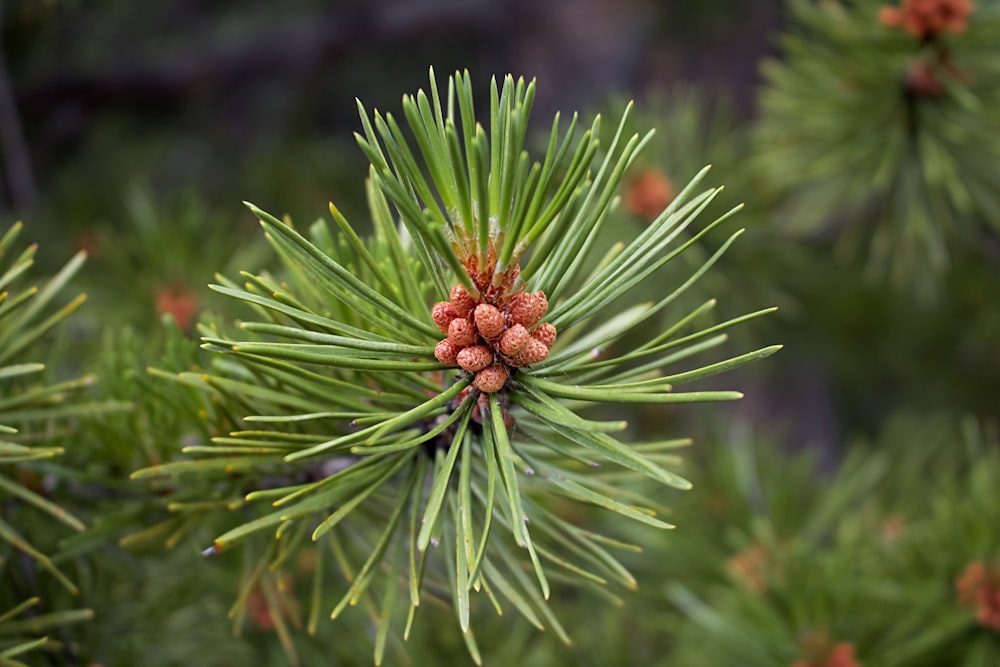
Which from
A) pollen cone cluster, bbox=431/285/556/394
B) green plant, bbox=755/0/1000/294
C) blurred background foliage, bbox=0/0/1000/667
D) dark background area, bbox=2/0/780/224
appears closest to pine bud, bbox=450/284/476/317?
pollen cone cluster, bbox=431/285/556/394

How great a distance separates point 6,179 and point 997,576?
1468 mm

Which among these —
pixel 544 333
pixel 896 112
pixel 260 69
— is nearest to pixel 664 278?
pixel 896 112

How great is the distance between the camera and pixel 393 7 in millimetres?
1579

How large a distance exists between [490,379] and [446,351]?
0.09 feet

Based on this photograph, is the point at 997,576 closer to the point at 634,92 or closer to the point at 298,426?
the point at 298,426

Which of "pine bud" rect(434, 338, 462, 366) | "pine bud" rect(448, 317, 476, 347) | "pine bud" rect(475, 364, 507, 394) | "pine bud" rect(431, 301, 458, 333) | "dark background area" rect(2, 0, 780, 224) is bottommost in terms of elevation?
"pine bud" rect(475, 364, 507, 394)

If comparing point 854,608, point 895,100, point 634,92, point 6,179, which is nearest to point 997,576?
point 854,608

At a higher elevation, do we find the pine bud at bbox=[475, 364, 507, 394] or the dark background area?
the dark background area

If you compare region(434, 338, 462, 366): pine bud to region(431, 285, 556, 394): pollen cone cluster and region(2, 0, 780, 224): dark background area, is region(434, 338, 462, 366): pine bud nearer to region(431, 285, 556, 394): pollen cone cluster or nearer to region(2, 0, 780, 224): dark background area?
region(431, 285, 556, 394): pollen cone cluster

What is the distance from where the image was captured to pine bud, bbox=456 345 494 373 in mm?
437

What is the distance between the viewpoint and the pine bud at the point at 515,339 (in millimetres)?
432

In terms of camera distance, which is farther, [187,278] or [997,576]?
[187,278]

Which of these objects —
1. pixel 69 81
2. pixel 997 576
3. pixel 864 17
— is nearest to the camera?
pixel 997 576

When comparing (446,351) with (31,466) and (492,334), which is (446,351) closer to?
(492,334)
